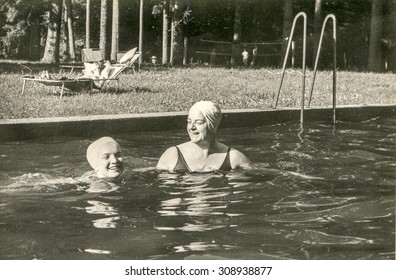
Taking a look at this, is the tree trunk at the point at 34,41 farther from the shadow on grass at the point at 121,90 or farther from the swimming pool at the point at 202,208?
the swimming pool at the point at 202,208

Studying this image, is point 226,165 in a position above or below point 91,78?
below

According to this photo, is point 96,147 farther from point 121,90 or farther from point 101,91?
point 121,90

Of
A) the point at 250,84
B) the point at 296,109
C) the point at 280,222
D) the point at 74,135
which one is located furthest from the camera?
the point at 250,84

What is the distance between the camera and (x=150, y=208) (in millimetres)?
4520

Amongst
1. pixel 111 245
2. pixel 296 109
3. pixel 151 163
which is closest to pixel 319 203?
pixel 111 245

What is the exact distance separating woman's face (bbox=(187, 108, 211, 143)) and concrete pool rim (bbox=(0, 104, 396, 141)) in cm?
252

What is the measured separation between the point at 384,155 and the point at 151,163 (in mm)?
2320

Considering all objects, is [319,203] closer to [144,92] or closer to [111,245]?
[111,245]

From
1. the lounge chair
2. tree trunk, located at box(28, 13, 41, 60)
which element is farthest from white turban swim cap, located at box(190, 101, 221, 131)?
tree trunk, located at box(28, 13, 41, 60)

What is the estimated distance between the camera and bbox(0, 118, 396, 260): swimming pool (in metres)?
3.71

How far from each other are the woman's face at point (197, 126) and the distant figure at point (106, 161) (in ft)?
2.03

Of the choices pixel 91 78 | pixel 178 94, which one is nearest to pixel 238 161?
pixel 178 94

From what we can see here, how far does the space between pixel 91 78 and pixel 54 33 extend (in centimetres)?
884

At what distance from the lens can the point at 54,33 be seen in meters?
20.0
